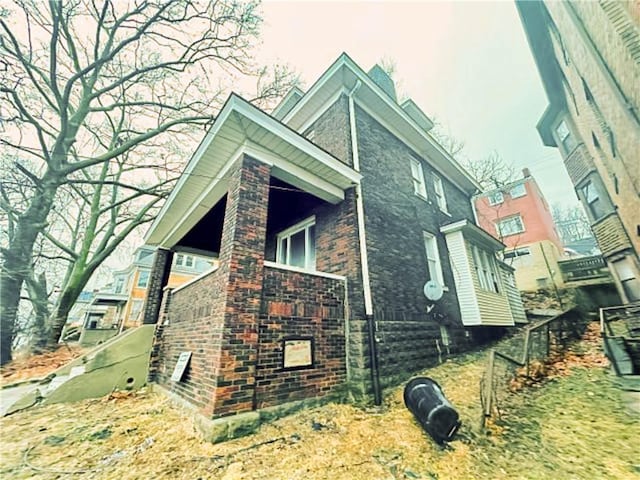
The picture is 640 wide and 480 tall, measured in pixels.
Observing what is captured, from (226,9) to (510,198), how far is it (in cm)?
2445

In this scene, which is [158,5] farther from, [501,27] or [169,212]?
[501,27]

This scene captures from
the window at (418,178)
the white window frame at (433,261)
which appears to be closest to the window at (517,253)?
the window at (418,178)

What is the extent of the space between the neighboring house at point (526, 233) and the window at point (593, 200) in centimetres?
539

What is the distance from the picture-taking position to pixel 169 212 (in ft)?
23.2

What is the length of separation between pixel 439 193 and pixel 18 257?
15.4 m

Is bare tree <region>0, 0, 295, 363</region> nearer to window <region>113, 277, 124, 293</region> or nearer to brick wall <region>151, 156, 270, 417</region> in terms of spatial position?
brick wall <region>151, 156, 270, 417</region>

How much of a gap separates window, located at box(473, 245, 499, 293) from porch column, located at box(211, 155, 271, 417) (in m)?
8.19

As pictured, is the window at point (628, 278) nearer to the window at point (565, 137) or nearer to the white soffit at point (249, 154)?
the window at point (565, 137)

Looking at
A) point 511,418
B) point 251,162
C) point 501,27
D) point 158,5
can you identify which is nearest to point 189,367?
point 251,162

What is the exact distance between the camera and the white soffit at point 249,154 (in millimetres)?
4422

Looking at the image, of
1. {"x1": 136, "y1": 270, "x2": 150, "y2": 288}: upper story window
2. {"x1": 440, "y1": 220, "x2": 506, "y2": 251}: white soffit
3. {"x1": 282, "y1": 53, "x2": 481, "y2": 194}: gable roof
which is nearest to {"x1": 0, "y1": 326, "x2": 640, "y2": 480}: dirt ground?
{"x1": 440, "y1": 220, "x2": 506, "y2": 251}: white soffit

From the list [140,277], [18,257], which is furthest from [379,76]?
[140,277]

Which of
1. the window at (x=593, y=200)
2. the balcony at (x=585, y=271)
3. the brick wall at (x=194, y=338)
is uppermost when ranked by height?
the window at (x=593, y=200)

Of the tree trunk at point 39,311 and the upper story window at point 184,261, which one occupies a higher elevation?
the upper story window at point 184,261
